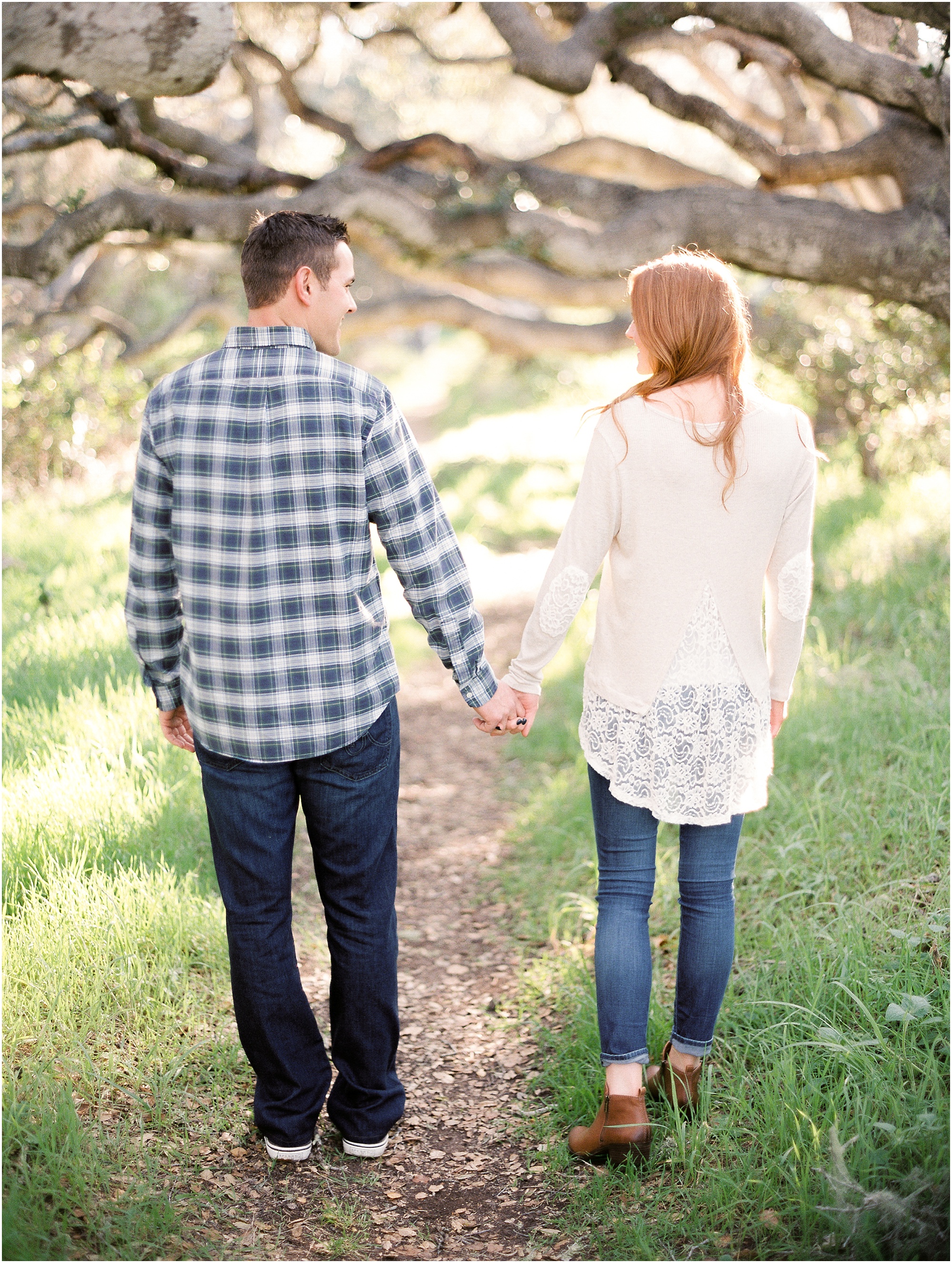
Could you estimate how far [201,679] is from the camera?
7.76 ft

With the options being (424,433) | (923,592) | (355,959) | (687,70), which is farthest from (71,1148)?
(424,433)

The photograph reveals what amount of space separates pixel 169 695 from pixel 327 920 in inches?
27.9

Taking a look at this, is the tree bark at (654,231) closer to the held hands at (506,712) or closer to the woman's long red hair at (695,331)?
the woman's long red hair at (695,331)

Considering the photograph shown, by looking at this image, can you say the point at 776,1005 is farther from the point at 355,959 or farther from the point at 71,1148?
the point at 71,1148

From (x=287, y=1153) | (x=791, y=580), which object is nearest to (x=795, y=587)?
(x=791, y=580)

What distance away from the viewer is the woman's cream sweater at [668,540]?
92.3 inches

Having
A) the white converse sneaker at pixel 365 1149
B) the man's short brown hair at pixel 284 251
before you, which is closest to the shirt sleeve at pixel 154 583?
the man's short brown hair at pixel 284 251

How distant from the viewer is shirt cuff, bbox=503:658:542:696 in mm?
2596

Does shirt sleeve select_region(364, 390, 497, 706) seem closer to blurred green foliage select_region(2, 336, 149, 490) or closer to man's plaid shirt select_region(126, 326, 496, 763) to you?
man's plaid shirt select_region(126, 326, 496, 763)

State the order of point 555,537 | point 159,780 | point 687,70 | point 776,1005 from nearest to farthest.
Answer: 1. point 776,1005
2. point 159,780
3. point 555,537
4. point 687,70

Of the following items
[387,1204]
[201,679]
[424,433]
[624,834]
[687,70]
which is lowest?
[424,433]

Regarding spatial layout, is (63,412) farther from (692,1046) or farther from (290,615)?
(692,1046)

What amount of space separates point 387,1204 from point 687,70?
11759 mm

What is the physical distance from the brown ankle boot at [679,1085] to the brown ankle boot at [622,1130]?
0.10 m
